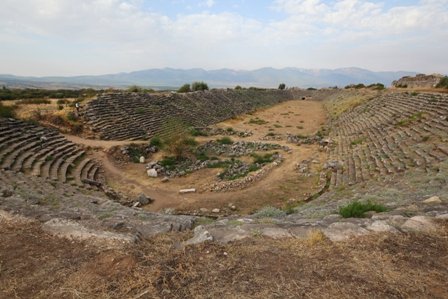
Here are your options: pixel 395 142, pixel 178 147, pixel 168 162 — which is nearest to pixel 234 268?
pixel 168 162

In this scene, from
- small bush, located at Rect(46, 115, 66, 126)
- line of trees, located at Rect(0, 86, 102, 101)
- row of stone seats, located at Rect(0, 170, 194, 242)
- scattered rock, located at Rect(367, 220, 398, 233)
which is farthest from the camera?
→ line of trees, located at Rect(0, 86, 102, 101)

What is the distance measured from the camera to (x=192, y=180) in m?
15.7

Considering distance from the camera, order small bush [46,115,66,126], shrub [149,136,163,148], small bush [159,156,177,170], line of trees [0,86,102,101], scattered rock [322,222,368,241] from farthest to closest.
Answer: line of trees [0,86,102,101] < small bush [46,115,66,126] < shrub [149,136,163,148] < small bush [159,156,177,170] < scattered rock [322,222,368,241]

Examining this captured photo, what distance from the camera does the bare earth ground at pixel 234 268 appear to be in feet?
12.5

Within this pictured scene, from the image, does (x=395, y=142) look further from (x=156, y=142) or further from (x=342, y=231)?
(x=156, y=142)

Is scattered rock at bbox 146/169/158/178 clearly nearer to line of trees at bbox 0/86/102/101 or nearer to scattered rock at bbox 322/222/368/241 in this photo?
scattered rock at bbox 322/222/368/241

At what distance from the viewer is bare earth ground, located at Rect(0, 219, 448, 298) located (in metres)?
3.82

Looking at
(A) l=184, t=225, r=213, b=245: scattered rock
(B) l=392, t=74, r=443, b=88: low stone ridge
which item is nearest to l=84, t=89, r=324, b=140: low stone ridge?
(A) l=184, t=225, r=213, b=245: scattered rock

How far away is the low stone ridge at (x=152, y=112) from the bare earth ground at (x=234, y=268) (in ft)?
59.0

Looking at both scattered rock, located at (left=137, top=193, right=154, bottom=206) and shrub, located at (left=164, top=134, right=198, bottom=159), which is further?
shrub, located at (left=164, top=134, right=198, bottom=159)

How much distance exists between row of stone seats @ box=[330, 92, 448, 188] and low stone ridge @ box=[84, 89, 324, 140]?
1426cm

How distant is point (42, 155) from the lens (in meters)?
15.3

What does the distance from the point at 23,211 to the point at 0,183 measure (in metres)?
4.22

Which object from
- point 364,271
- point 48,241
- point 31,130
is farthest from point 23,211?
point 31,130
